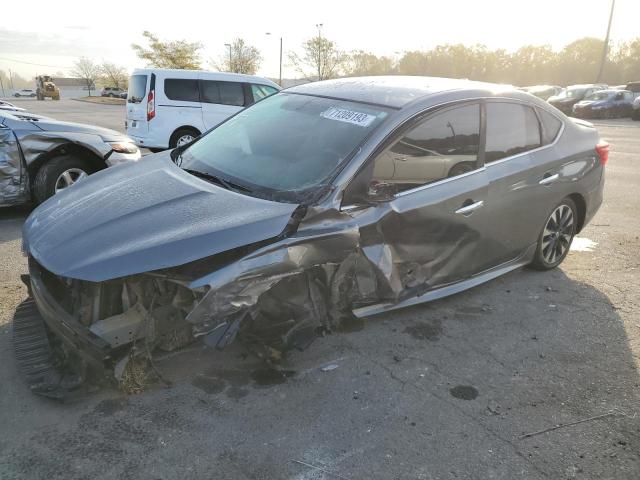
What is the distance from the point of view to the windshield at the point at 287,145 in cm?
311

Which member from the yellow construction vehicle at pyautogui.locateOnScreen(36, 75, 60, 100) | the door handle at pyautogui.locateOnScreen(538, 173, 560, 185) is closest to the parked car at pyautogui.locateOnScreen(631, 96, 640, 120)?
the door handle at pyautogui.locateOnScreen(538, 173, 560, 185)

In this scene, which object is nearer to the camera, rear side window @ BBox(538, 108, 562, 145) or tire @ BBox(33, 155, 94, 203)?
rear side window @ BBox(538, 108, 562, 145)

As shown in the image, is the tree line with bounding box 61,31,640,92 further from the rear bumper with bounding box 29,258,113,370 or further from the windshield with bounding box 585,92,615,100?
the rear bumper with bounding box 29,258,113,370

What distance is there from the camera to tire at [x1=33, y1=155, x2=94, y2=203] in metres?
5.63

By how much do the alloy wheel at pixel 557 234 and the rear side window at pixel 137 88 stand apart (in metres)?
8.93

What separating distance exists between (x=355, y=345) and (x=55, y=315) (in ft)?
5.71

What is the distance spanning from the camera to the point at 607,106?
2644 centimetres

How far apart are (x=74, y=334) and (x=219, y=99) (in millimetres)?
9687

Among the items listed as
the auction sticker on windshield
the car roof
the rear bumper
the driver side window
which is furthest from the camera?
the car roof

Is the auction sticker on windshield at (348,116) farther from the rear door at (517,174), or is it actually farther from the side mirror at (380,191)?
the rear door at (517,174)

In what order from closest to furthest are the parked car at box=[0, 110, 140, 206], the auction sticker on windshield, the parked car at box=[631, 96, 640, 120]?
the auction sticker on windshield → the parked car at box=[0, 110, 140, 206] → the parked car at box=[631, 96, 640, 120]

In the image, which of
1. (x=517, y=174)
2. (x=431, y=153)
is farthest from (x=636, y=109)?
(x=431, y=153)

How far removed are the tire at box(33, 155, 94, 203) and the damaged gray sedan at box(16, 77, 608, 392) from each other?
247 cm

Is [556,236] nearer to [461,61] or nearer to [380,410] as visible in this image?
[380,410]
